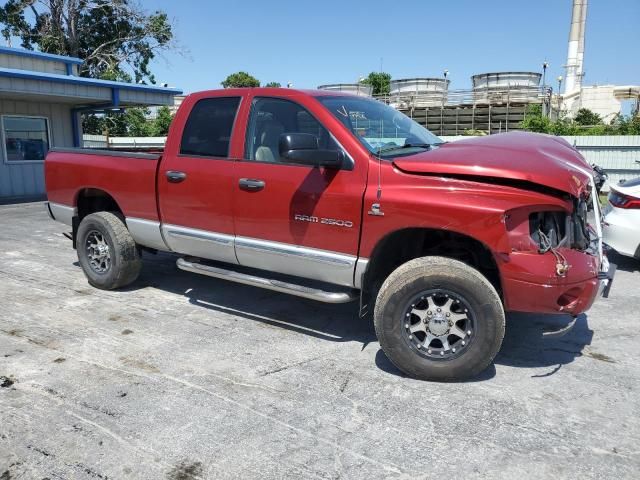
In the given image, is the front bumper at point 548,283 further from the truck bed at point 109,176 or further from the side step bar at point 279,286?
the truck bed at point 109,176

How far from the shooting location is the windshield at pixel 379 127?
4176 millimetres

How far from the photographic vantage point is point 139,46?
33000 mm

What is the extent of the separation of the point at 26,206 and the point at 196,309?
9989 millimetres

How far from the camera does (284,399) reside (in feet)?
11.4

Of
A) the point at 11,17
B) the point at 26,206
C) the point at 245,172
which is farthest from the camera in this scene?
the point at 11,17

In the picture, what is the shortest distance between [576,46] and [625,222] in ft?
175

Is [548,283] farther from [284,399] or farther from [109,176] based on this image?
[109,176]

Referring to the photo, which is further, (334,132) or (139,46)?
(139,46)

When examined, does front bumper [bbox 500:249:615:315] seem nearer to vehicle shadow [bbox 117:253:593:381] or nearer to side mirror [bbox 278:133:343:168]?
vehicle shadow [bbox 117:253:593:381]

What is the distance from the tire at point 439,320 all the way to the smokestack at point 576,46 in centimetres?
5422

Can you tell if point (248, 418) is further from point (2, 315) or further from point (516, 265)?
point (2, 315)

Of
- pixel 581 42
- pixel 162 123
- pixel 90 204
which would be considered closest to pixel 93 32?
pixel 162 123

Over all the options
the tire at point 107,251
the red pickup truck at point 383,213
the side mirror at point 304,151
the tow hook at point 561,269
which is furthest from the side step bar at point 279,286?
the tow hook at point 561,269

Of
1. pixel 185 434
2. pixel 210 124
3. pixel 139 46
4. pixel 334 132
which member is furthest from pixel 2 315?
pixel 139 46
